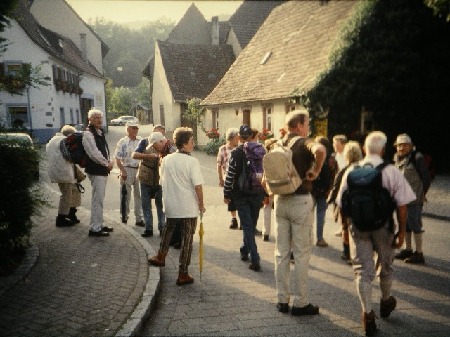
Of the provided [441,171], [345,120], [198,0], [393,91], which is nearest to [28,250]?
[198,0]

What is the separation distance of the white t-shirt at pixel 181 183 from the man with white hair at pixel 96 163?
227 centimetres

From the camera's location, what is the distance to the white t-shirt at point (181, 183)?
526 cm

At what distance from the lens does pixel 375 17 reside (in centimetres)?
1527

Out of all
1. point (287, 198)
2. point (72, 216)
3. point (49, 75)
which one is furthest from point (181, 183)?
point (49, 75)

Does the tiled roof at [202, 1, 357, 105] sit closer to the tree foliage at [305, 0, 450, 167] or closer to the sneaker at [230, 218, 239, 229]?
the tree foliage at [305, 0, 450, 167]

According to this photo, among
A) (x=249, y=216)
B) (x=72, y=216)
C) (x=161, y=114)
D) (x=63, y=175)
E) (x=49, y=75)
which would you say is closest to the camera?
(x=249, y=216)

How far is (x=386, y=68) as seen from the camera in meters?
15.3

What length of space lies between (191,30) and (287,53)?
25.8m

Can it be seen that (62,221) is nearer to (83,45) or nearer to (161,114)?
(161,114)

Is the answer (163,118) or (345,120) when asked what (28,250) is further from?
(163,118)

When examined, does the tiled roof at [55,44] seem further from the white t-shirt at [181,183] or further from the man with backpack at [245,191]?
the white t-shirt at [181,183]

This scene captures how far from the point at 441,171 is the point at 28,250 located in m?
16.9

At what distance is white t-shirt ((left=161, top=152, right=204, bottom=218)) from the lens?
526 centimetres

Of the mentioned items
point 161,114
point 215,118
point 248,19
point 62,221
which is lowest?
point 62,221
